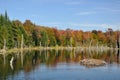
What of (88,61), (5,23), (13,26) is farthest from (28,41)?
(88,61)

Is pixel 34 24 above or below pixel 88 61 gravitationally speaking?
above

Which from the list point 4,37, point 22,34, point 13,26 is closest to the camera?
point 4,37

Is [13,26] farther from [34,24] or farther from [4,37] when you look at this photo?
[34,24]

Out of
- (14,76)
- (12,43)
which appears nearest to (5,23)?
(12,43)

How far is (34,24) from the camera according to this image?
190m

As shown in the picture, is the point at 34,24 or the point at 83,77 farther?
the point at 34,24

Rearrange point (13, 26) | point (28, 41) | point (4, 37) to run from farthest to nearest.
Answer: point (28, 41)
point (13, 26)
point (4, 37)

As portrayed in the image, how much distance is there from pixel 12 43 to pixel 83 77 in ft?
259

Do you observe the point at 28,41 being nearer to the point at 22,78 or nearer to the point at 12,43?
the point at 12,43

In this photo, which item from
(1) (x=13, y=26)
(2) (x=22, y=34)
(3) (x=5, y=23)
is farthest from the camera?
(2) (x=22, y=34)

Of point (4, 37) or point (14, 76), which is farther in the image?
point (4, 37)

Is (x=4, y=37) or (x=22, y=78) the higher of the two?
(x=4, y=37)

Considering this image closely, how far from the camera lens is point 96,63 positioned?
74.5 m

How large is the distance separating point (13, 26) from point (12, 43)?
1135cm
